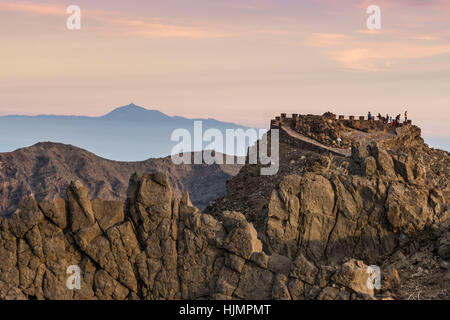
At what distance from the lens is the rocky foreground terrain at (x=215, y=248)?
3312 centimetres

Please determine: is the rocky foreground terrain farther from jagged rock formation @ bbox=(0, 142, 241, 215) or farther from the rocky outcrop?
jagged rock formation @ bbox=(0, 142, 241, 215)

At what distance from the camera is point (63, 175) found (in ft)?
582

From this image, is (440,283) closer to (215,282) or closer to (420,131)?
(215,282)

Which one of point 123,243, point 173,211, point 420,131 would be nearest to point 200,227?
point 173,211

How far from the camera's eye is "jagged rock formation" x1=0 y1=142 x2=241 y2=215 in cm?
16925

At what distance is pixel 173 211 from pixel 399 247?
13159mm

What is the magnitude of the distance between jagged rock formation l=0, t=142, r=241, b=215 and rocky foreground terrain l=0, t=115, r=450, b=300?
421ft

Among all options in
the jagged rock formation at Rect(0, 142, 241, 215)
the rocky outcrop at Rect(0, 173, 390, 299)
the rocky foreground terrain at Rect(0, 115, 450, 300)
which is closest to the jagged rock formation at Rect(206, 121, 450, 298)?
the rocky foreground terrain at Rect(0, 115, 450, 300)

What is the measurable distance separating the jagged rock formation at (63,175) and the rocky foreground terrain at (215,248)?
128187 mm

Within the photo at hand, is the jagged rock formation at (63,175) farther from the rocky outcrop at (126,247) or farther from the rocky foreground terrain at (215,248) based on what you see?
the rocky outcrop at (126,247)

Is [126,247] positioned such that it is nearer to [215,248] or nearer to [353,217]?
[215,248]

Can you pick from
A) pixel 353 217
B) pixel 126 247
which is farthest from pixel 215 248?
pixel 353 217

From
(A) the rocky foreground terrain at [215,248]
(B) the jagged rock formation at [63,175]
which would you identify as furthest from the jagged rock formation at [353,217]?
(B) the jagged rock formation at [63,175]

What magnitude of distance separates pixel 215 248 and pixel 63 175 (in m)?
148
